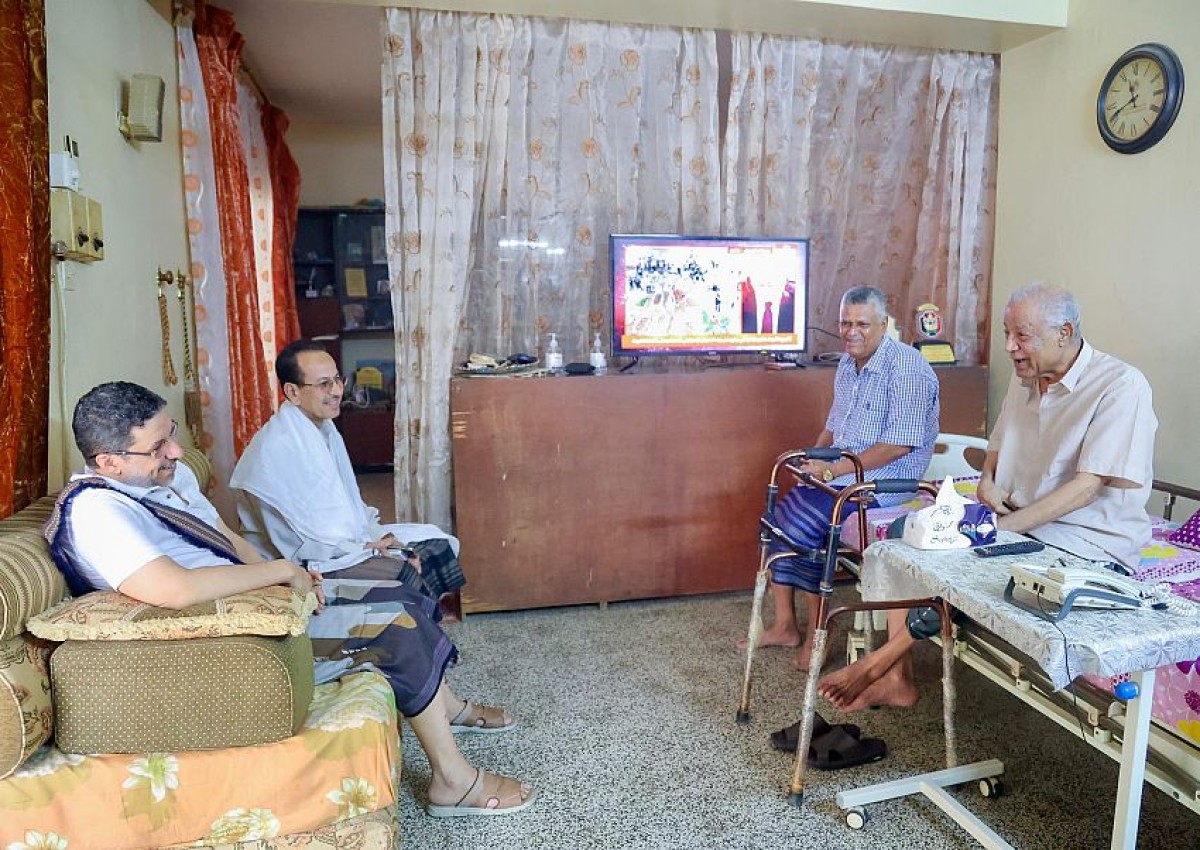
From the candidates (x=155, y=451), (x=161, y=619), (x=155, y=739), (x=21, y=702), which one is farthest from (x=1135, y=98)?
(x=21, y=702)

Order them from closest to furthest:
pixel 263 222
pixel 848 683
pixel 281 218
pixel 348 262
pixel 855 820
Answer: pixel 855 820, pixel 848 683, pixel 263 222, pixel 281 218, pixel 348 262

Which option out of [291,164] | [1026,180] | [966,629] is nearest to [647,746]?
[966,629]

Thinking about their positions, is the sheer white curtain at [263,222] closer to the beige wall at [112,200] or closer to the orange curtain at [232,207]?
the orange curtain at [232,207]

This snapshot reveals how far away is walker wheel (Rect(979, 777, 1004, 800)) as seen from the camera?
2031 mm

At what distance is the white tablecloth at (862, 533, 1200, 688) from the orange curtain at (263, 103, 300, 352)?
4.31 metres

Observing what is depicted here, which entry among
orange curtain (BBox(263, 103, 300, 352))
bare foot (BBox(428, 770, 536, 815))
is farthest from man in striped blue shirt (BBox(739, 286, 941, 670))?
orange curtain (BBox(263, 103, 300, 352))

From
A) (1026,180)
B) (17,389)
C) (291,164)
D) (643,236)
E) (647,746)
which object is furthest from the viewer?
(291,164)

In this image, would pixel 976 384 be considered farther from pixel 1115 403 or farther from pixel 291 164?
pixel 291 164

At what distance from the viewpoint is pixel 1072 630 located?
1.37 meters

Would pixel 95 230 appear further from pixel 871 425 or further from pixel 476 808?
pixel 871 425

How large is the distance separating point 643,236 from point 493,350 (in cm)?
79

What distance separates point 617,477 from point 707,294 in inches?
34.1

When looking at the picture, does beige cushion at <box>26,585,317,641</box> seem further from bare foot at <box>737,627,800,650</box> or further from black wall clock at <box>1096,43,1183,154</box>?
black wall clock at <box>1096,43,1183,154</box>

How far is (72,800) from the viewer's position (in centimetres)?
142
